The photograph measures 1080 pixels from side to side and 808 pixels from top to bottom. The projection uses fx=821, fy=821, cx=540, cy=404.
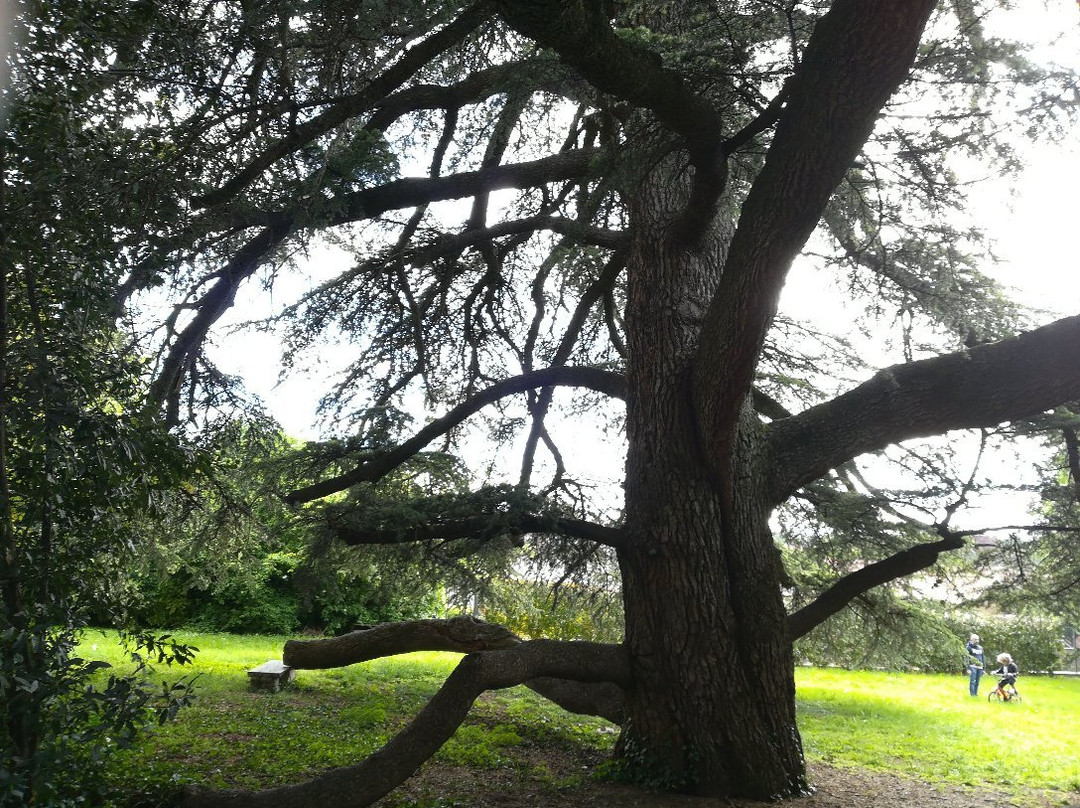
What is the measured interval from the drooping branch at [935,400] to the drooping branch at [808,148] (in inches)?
48.4

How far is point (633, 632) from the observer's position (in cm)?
652

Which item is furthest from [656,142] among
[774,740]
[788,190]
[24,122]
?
[774,740]

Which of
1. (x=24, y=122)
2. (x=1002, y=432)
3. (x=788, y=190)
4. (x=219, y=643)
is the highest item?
(x=788, y=190)

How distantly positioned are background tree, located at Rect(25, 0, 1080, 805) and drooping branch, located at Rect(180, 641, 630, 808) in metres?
0.02

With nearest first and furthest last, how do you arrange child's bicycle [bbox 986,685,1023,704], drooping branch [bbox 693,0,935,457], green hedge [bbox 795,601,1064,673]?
drooping branch [bbox 693,0,935,457] → green hedge [bbox 795,601,1064,673] → child's bicycle [bbox 986,685,1023,704]

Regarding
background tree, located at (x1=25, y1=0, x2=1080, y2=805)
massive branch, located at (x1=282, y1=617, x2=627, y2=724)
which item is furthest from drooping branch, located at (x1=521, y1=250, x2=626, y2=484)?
massive branch, located at (x1=282, y1=617, x2=627, y2=724)

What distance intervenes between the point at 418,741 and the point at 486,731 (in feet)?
12.1

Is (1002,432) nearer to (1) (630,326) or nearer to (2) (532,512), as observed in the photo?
(1) (630,326)

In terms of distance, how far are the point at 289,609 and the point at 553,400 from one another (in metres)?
10.6

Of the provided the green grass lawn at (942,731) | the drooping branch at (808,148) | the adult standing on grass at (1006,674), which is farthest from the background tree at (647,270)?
the adult standing on grass at (1006,674)

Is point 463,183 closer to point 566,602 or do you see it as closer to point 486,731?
point 566,602

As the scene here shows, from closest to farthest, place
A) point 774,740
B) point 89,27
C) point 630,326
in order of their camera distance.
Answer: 1. point 89,27
2. point 774,740
3. point 630,326

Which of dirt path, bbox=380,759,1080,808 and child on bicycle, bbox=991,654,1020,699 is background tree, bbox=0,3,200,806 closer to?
dirt path, bbox=380,759,1080,808

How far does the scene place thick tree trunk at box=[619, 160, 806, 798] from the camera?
19.7 feet
